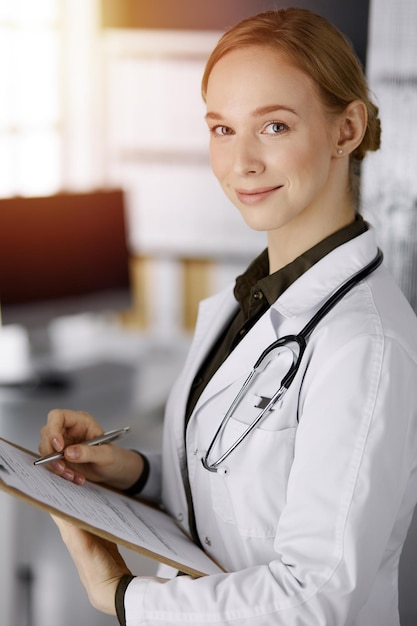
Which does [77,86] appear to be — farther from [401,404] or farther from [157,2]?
[401,404]

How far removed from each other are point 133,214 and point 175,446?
5.86ft

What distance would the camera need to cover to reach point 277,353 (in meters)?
0.99

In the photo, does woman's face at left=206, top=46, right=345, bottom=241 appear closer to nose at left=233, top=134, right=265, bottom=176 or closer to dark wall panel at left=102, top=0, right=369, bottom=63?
nose at left=233, top=134, right=265, bottom=176

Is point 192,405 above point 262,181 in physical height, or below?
below

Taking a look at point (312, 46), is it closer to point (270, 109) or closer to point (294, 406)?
point (270, 109)

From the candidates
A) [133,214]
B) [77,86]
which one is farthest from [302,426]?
[77,86]

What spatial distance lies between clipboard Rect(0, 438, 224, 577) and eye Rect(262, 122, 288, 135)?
0.53m

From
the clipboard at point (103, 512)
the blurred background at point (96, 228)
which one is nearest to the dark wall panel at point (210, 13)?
the blurred background at point (96, 228)

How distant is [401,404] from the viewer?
2.86 ft

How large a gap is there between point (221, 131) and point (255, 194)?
108 mm

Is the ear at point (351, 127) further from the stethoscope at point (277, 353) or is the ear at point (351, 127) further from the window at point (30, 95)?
the window at point (30, 95)

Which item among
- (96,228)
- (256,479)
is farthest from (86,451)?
(96,228)

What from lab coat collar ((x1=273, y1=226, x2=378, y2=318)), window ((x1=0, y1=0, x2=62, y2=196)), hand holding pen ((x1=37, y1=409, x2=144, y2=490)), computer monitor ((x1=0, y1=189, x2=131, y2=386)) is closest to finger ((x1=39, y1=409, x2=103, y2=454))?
hand holding pen ((x1=37, y1=409, x2=144, y2=490))

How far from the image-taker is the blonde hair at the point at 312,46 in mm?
978
